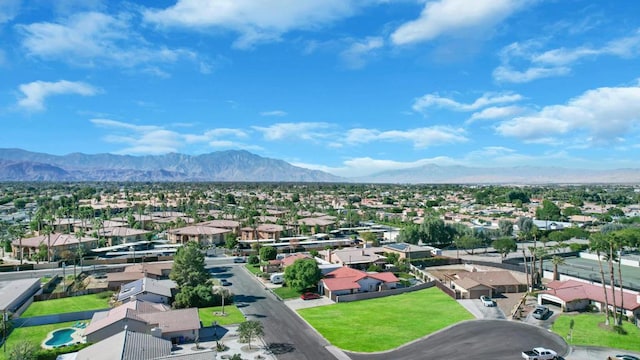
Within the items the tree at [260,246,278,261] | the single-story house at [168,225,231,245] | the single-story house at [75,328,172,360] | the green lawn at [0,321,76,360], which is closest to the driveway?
the tree at [260,246,278,261]

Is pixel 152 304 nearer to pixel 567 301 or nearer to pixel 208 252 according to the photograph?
pixel 208 252

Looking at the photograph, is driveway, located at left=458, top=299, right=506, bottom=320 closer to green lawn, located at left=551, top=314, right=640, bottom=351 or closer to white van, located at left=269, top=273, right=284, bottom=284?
green lawn, located at left=551, top=314, right=640, bottom=351

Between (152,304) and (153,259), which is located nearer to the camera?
(152,304)

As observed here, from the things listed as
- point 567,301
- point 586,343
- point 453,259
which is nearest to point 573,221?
point 453,259

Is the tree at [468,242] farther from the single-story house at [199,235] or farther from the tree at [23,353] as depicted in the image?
the tree at [23,353]

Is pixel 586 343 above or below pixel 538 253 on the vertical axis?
below

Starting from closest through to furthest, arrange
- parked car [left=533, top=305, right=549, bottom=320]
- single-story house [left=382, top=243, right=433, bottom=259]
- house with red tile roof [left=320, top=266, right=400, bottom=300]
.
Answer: parked car [left=533, top=305, right=549, bottom=320] < house with red tile roof [left=320, top=266, right=400, bottom=300] < single-story house [left=382, top=243, right=433, bottom=259]
